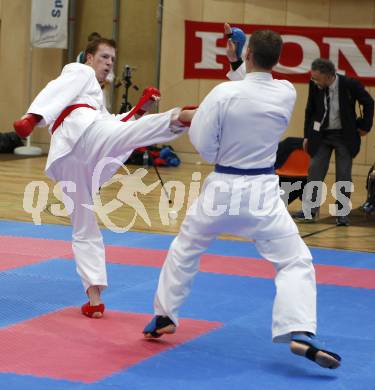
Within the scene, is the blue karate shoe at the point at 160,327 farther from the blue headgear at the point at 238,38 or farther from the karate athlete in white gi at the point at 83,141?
the blue headgear at the point at 238,38

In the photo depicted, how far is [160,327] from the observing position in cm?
518

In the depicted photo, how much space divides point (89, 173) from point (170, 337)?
122cm

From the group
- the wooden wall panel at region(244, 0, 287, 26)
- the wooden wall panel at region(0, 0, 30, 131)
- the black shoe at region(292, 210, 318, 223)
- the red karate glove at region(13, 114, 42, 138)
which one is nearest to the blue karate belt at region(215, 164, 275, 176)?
the red karate glove at region(13, 114, 42, 138)

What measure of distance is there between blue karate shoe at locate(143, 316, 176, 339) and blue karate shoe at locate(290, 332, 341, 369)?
76cm

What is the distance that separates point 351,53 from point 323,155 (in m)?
5.36

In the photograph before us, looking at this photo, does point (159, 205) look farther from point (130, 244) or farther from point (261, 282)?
point (261, 282)

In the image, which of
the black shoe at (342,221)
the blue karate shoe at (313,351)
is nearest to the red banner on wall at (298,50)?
the black shoe at (342,221)

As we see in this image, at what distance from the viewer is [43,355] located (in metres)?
4.94

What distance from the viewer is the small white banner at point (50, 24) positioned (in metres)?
16.2

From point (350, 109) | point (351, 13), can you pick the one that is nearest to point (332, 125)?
point (350, 109)

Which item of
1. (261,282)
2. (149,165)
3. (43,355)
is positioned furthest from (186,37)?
(43,355)

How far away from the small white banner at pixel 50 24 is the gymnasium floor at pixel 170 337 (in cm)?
840

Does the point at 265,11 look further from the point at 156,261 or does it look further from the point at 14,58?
the point at 156,261

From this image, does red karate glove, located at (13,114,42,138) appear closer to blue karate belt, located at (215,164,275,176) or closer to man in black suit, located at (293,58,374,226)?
blue karate belt, located at (215,164,275,176)
